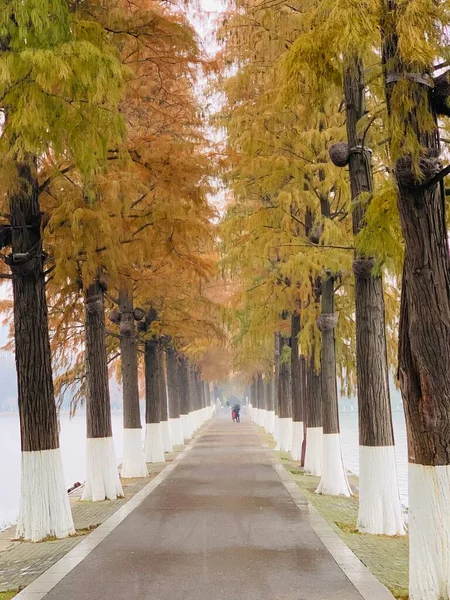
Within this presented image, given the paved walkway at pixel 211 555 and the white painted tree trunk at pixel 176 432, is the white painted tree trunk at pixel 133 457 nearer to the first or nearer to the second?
the paved walkway at pixel 211 555

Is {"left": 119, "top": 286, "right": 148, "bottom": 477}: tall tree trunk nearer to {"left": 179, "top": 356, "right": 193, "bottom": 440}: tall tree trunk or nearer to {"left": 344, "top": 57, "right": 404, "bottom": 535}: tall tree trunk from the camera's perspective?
{"left": 344, "top": 57, "right": 404, "bottom": 535}: tall tree trunk

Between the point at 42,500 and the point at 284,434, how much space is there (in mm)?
18656

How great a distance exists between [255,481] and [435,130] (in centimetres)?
1095

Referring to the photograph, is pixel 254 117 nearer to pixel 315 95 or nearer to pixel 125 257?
pixel 125 257

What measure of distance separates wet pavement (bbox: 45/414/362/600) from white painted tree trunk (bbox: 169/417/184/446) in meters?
17.2

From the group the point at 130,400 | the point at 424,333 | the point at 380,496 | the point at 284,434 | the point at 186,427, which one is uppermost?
the point at 424,333

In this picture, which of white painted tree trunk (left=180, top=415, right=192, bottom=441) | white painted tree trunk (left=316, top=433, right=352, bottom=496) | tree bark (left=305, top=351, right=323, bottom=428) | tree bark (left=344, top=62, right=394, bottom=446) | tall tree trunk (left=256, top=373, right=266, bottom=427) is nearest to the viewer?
tree bark (left=344, top=62, right=394, bottom=446)

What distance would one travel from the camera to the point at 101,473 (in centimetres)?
1386

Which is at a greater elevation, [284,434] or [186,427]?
[284,434]

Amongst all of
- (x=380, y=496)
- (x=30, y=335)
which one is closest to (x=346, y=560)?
(x=380, y=496)

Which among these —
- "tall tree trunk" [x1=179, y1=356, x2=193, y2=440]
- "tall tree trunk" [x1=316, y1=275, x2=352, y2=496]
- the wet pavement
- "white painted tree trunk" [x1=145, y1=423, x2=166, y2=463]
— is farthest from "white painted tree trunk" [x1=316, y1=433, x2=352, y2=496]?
"tall tree trunk" [x1=179, y1=356, x2=193, y2=440]

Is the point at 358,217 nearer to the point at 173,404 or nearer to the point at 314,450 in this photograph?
the point at 314,450

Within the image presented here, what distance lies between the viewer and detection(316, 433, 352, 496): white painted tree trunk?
14.1 meters

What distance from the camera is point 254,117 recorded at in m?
13.2
